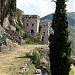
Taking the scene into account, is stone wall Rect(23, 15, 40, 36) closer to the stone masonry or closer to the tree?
the stone masonry

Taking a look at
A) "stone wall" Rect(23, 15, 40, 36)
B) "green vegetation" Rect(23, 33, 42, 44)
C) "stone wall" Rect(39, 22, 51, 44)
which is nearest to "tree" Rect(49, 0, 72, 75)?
"green vegetation" Rect(23, 33, 42, 44)

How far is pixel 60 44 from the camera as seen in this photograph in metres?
34.2

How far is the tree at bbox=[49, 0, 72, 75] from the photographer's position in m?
33.2

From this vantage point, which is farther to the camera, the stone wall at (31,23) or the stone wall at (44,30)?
the stone wall at (44,30)

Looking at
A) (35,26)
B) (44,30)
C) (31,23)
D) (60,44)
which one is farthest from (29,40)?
(60,44)

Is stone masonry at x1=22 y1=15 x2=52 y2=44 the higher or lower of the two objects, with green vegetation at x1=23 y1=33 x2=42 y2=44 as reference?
higher

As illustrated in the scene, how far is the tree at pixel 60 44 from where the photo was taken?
109 ft

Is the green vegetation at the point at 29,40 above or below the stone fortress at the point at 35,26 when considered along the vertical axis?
below

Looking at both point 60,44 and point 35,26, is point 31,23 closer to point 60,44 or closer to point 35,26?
point 35,26

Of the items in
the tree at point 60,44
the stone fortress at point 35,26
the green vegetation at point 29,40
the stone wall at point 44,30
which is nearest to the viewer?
the tree at point 60,44

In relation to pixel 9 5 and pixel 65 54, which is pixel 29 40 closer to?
pixel 9 5

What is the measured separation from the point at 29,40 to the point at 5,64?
34769 mm

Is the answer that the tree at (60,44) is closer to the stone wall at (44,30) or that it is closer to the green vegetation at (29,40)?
the green vegetation at (29,40)

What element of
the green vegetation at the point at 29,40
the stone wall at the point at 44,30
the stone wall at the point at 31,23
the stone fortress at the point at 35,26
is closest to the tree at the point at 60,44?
the green vegetation at the point at 29,40
